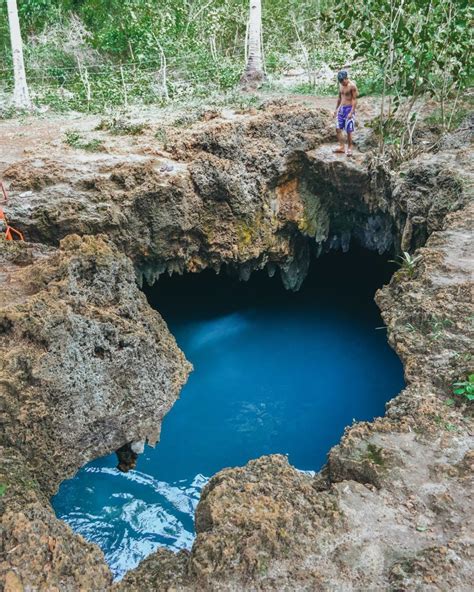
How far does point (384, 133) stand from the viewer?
10.4m

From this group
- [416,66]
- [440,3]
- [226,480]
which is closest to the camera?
[226,480]

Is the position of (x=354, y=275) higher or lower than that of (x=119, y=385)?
lower

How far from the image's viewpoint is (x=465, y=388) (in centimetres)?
463

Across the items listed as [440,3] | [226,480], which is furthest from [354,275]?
[226,480]

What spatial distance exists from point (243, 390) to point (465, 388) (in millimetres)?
6276

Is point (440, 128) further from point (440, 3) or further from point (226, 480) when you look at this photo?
point (226, 480)

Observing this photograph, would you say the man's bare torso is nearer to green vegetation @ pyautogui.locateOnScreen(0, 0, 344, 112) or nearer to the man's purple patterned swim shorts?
the man's purple patterned swim shorts

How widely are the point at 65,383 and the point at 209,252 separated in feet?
16.9

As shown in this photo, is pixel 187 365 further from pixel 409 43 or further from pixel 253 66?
pixel 253 66

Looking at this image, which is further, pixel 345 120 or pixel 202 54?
pixel 202 54

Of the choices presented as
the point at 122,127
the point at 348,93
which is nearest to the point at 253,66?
the point at 122,127

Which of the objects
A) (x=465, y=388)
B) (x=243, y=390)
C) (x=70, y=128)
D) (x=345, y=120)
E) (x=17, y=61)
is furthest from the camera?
(x=17, y=61)

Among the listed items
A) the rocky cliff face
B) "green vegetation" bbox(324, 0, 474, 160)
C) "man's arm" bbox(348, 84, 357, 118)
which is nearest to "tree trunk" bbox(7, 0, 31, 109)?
the rocky cliff face

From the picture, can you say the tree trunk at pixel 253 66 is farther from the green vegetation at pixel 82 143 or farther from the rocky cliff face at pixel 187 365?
the green vegetation at pixel 82 143
